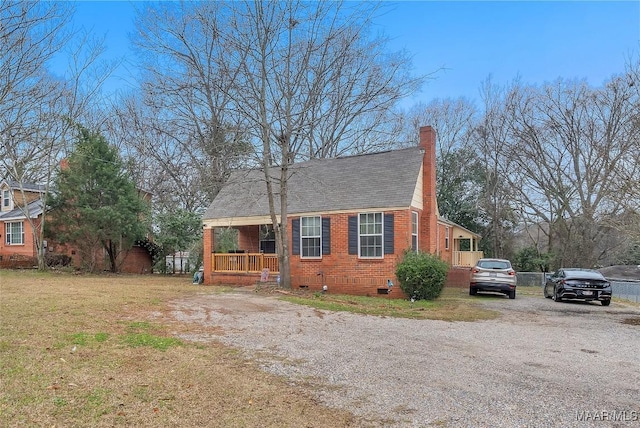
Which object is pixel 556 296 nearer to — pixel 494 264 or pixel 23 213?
pixel 494 264

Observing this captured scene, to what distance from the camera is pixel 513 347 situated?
783 centimetres

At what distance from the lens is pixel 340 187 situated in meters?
18.1

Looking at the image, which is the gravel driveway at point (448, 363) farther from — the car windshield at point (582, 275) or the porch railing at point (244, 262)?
the porch railing at point (244, 262)

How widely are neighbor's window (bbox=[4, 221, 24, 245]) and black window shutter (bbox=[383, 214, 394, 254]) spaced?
81.4 ft

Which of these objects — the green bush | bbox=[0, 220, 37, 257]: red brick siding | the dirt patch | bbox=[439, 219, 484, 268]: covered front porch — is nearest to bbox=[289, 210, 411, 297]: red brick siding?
the green bush

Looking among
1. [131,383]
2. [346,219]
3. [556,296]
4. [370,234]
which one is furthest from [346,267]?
[131,383]

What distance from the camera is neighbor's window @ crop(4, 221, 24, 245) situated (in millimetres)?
28770

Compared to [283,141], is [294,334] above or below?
below

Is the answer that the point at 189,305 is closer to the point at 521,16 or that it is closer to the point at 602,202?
the point at 521,16

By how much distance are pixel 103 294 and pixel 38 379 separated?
8.50 m

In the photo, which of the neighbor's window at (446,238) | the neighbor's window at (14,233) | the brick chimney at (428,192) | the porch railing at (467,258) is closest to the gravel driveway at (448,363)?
the brick chimney at (428,192)

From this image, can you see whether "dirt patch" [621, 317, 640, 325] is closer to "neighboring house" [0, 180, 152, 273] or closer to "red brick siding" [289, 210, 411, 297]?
"red brick siding" [289, 210, 411, 297]

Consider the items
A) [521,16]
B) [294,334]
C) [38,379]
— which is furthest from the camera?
[521,16]

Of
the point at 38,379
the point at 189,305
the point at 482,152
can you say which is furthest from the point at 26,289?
the point at 482,152
